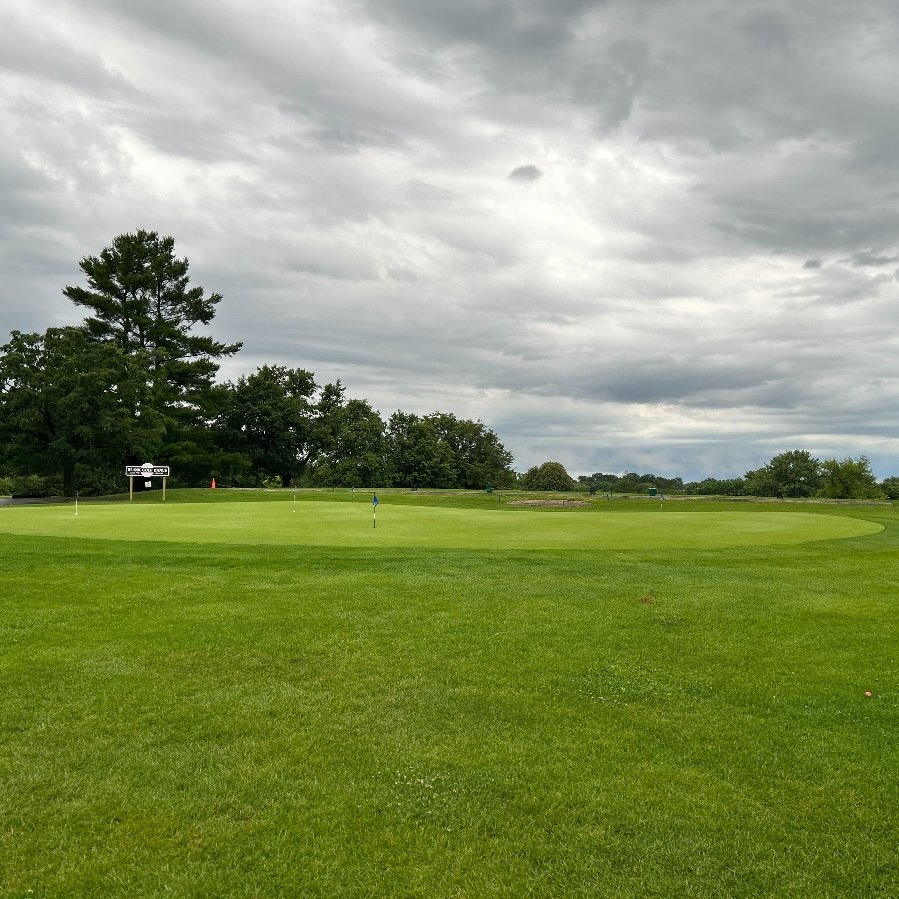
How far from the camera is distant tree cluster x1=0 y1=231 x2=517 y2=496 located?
4856cm

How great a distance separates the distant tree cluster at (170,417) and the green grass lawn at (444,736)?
4087 cm

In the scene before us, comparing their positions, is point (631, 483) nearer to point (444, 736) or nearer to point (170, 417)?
point (170, 417)

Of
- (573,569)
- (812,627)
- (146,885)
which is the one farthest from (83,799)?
(573,569)

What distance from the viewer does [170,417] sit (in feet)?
209

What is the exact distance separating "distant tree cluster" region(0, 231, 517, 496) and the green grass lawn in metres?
40.9

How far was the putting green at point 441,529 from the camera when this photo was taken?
1975cm

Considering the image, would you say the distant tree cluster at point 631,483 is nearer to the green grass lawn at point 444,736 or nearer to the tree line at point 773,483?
the tree line at point 773,483

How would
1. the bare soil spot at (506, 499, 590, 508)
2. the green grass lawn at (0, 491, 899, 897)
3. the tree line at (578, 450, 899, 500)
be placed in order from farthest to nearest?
the tree line at (578, 450, 899, 500) < the bare soil spot at (506, 499, 590, 508) < the green grass lawn at (0, 491, 899, 897)

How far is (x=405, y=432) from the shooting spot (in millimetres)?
85875

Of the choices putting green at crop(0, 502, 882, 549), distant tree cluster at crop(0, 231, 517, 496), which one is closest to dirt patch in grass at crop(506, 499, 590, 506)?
putting green at crop(0, 502, 882, 549)

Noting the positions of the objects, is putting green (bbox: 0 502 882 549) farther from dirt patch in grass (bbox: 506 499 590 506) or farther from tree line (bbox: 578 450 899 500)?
tree line (bbox: 578 450 899 500)

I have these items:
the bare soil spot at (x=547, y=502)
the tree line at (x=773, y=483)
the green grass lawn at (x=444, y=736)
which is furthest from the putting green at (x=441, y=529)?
the tree line at (x=773, y=483)

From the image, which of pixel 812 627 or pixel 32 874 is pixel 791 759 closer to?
pixel 812 627

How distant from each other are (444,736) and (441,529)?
17.3m
